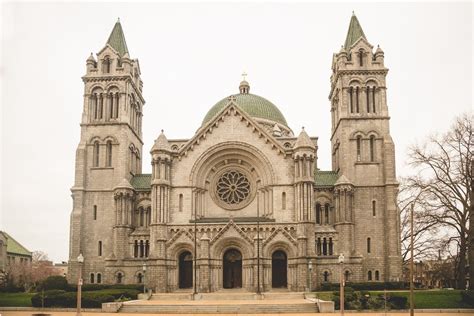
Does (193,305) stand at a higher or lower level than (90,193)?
lower

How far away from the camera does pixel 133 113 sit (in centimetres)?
7306

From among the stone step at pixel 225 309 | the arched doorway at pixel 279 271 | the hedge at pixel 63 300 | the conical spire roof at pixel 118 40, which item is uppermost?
the conical spire roof at pixel 118 40

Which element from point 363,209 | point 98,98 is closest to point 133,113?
point 98,98

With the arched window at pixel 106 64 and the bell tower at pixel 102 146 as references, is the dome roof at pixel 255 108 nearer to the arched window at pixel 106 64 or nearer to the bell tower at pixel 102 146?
the bell tower at pixel 102 146

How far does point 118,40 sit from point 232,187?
79.2 ft

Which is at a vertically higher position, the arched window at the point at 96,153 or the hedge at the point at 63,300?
the arched window at the point at 96,153

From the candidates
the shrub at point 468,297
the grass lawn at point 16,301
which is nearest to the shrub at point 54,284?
the grass lawn at point 16,301

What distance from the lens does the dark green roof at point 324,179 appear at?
215 feet

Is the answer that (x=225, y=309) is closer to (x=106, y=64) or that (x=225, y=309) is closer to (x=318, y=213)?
(x=318, y=213)

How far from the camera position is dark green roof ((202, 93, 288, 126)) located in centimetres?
7919

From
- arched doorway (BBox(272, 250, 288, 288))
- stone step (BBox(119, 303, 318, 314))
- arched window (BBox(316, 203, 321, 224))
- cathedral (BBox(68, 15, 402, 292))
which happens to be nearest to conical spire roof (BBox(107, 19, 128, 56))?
cathedral (BBox(68, 15, 402, 292))

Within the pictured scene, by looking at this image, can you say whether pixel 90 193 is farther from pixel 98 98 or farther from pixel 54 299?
pixel 54 299

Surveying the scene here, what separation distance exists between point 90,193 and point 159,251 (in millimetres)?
12585

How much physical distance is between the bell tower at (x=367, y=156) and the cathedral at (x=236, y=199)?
115mm
